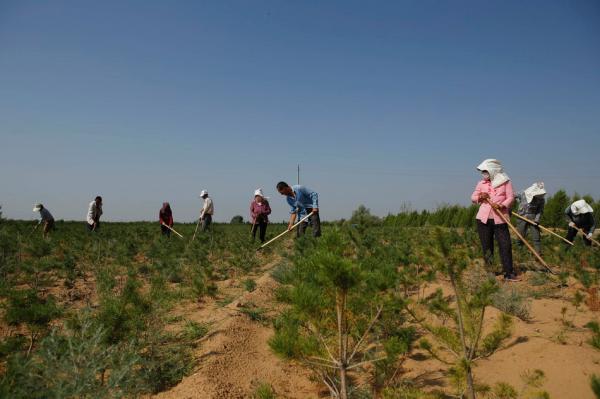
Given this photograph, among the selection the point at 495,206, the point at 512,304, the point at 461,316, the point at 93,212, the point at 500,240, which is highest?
the point at 93,212

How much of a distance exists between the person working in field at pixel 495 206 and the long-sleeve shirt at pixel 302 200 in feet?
10.6

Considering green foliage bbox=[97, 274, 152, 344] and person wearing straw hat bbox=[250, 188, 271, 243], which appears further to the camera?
person wearing straw hat bbox=[250, 188, 271, 243]

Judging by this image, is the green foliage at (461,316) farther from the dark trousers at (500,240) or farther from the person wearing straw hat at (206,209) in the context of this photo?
the person wearing straw hat at (206,209)

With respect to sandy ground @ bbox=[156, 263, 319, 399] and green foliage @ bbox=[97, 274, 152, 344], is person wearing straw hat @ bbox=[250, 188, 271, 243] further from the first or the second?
Result: green foliage @ bbox=[97, 274, 152, 344]

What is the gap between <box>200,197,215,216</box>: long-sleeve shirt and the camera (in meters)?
12.1

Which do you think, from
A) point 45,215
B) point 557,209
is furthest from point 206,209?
point 557,209

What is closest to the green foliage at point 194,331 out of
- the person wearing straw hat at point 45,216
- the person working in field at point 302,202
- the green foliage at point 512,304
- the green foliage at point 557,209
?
the green foliage at point 512,304

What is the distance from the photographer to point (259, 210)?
1067cm

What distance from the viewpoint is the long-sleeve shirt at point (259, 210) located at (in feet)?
35.1

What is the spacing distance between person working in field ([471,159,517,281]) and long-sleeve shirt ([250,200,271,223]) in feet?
20.5

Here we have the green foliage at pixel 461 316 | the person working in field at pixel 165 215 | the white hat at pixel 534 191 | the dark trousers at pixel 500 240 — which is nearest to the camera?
the green foliage at pixel 461 316

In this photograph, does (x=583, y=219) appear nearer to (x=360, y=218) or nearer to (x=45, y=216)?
(x=360, y=218)

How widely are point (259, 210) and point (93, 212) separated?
568cm

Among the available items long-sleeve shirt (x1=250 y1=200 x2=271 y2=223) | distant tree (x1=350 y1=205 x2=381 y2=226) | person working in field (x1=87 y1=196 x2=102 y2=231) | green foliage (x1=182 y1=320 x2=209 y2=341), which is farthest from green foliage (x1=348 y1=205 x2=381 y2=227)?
person working in field (x1=87 y1=196 x2=102 y2=231)
